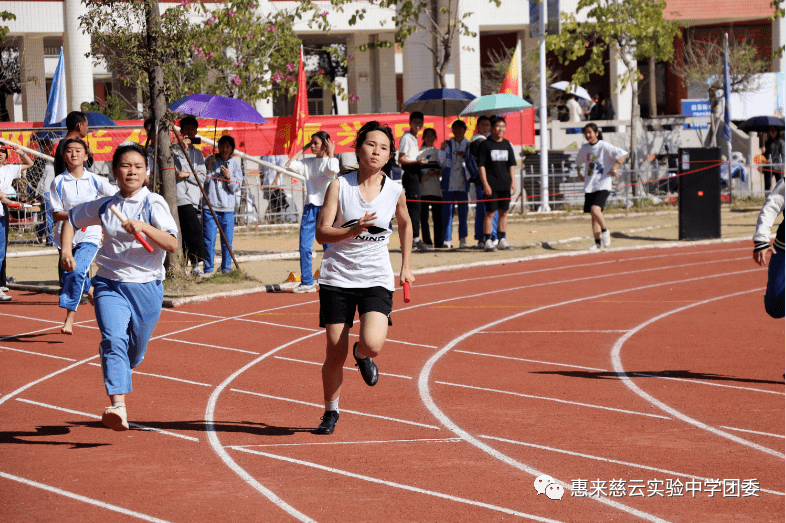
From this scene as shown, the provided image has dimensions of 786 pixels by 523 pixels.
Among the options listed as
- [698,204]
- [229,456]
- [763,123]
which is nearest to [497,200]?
[698,204]

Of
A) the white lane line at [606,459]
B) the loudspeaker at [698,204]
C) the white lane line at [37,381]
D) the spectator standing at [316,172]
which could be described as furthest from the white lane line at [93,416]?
the loudspeaker at [698,204]

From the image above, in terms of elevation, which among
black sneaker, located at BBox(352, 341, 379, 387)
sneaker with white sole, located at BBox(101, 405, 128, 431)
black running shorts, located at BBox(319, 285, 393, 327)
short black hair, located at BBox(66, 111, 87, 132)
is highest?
short black hair, located at BBox(66, 111, 87, 132)

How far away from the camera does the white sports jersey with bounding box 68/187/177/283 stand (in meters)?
6.46

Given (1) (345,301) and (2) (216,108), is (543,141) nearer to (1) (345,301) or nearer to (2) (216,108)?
(2) (216,108)

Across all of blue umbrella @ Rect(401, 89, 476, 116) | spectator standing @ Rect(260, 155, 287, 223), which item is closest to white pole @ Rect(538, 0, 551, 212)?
blue umbrella @ Rect(401, 89, 476, 116)

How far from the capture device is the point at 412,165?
1705 cm

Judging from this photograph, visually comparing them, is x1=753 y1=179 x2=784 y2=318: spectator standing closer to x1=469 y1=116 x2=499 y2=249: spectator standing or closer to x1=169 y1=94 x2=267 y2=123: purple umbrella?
x1=169 y1=94 x2=267 y2=123: purple umbrella

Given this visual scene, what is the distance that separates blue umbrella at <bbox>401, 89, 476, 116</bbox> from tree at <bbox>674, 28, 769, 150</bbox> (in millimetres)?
11806

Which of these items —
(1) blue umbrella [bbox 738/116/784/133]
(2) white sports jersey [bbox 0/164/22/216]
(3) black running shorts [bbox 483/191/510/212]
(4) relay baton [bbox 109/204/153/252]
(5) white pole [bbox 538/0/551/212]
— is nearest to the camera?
(4) relay baton [bbox 109/204/153/252]

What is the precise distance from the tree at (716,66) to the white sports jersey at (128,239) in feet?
86.9

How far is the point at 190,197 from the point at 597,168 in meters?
6.48

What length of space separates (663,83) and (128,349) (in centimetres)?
4388

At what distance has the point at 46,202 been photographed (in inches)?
726

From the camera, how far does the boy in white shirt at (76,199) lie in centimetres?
925
